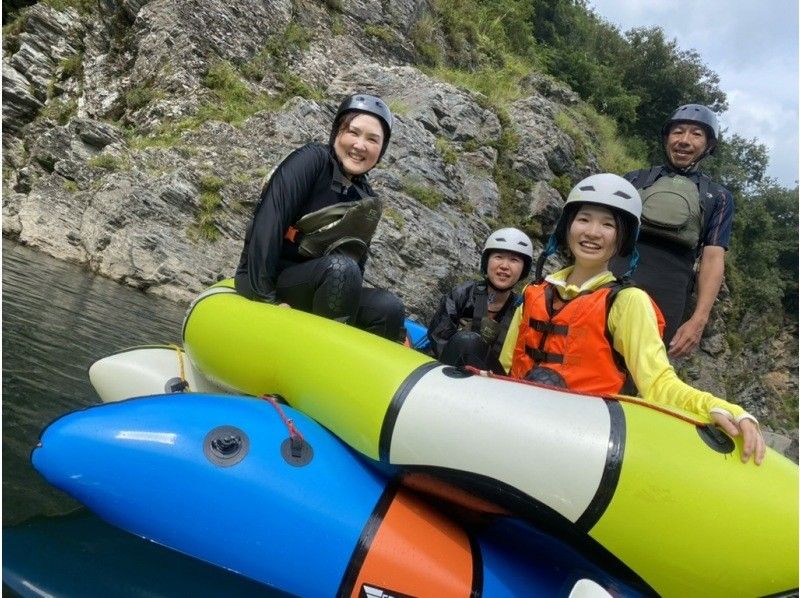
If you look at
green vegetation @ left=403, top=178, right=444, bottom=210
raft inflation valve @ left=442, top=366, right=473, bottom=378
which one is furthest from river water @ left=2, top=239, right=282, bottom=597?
green vegetation @ left=403, top=178, right=444, bottom=210

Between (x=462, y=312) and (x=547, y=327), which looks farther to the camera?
(x=462, y=312)

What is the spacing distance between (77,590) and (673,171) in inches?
122

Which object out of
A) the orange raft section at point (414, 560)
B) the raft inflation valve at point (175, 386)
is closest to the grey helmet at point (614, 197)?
the orange raft section at point (414, 560)

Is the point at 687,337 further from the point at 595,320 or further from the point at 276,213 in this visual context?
the point at 276,213

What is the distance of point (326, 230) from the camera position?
8.54 feet

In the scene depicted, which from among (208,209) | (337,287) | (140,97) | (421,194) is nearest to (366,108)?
(337,287)

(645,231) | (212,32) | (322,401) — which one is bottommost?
(322,401)

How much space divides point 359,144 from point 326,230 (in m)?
0.45

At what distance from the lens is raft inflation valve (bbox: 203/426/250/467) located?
5.58ft

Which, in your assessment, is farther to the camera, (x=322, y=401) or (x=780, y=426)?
(x=780, y=426)

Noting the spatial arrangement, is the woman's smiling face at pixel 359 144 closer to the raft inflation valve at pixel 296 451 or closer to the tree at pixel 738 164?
the raft inflation valve at pixel 296 451

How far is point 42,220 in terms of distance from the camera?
26.6ft

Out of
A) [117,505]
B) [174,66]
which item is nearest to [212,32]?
[174,66]

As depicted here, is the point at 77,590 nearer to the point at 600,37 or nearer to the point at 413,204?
the point at 413,204
